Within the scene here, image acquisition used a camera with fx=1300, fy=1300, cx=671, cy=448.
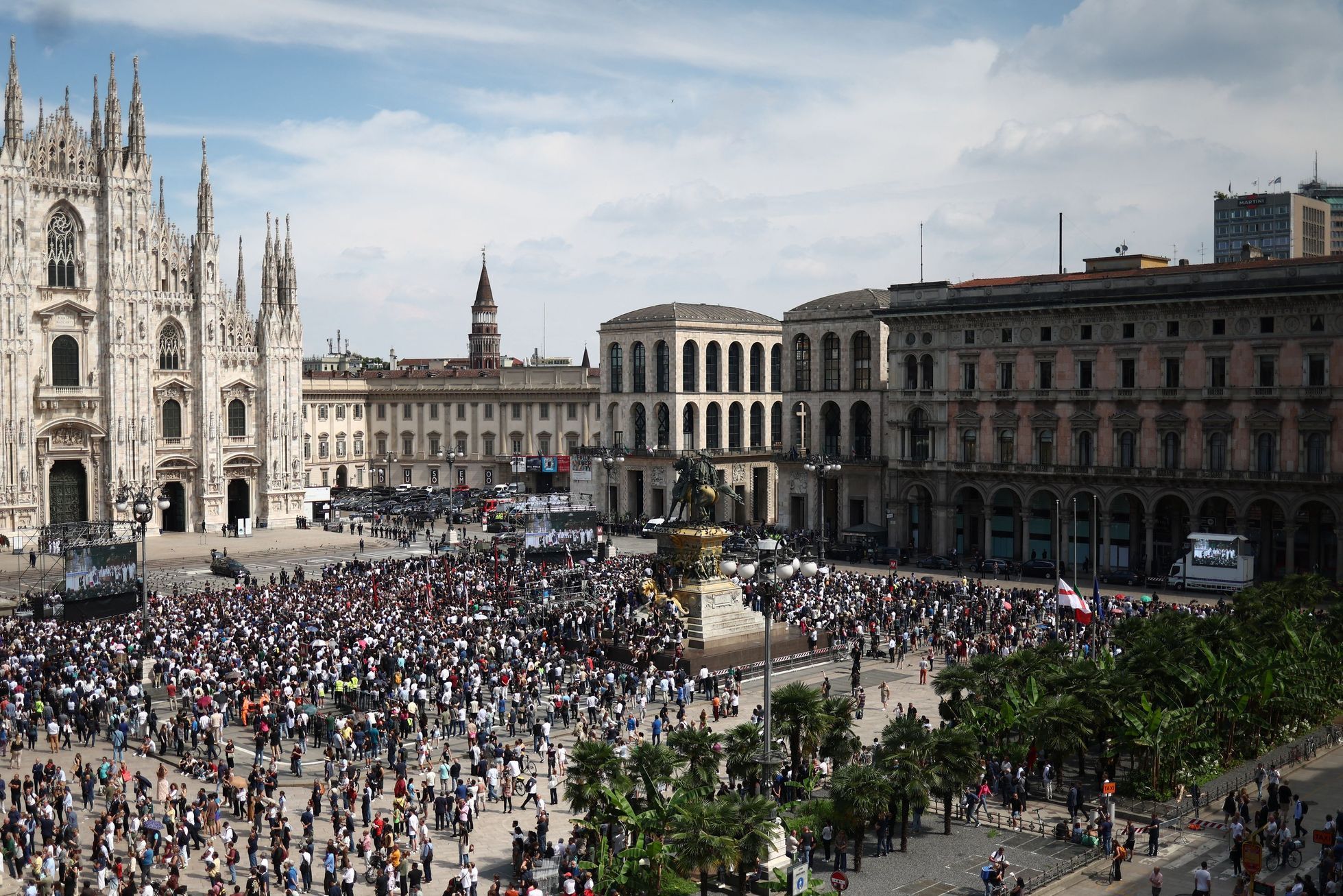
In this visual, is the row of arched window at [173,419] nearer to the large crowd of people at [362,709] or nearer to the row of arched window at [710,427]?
the row of arched window at [710,427]

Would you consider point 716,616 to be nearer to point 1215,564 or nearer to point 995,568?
point 995,568

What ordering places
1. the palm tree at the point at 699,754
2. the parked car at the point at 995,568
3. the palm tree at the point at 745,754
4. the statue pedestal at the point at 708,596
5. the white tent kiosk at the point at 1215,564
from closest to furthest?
the palm tree at the point at 699,754, the palm tree at the point at 745,754, the statue pedestal at the point at 708,596, the white tent kiosk at the point at 1215,564, the parked car at the point at 995,568

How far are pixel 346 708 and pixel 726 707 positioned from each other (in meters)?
10.7

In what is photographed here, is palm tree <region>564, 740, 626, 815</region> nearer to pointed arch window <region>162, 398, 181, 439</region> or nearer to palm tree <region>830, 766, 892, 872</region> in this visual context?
palm tree <region>830, 766, 892, 872</region>

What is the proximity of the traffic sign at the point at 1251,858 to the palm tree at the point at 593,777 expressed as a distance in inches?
460

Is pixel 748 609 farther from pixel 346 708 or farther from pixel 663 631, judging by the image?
pixel 346 708

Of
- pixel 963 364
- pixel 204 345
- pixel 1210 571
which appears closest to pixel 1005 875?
pixel 1210 571

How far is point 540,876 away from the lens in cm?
2405

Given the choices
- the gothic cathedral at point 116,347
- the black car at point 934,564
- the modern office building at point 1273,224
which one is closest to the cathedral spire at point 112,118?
the gothic cathedral at point 116,347

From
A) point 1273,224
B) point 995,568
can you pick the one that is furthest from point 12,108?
point 1273,224

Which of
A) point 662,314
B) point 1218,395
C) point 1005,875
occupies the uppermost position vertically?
point 662,314

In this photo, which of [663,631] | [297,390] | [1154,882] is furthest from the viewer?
→ [297,390]

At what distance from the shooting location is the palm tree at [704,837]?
824 inches

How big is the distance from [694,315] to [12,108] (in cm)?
4348
